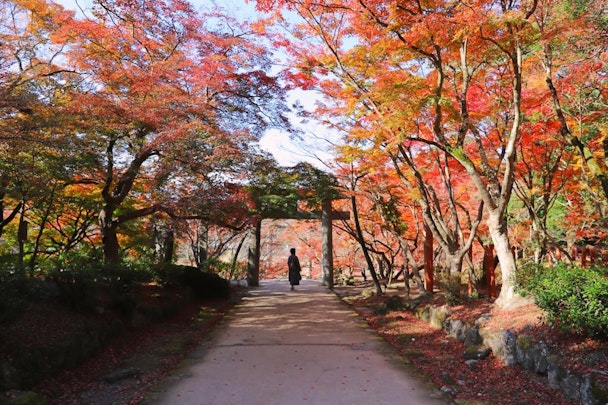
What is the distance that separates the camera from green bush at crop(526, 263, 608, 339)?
414cm

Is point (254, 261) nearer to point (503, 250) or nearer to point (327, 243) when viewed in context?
point (327, 243)

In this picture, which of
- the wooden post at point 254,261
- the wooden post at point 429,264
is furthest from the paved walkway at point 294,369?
the wooden post at point 254,261

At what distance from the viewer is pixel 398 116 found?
751 cm

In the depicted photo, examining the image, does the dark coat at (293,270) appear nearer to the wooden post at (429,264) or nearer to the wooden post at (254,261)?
the wooden post at (254,261)

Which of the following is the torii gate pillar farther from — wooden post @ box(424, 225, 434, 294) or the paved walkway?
the paved walkway

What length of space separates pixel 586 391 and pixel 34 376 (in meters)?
5.38

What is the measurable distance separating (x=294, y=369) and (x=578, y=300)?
10.9 ft

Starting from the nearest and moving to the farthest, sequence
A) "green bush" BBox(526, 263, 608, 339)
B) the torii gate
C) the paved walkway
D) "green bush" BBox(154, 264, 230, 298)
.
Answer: "green bush" BBox(526, 263, 608, 339) → the paved walkway → "green bush" BBox(154, 264, 230, 298) → the torii gate

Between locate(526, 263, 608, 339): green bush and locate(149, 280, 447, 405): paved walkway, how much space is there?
161 centimetres

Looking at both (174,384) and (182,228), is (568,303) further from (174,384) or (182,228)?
(182,228)

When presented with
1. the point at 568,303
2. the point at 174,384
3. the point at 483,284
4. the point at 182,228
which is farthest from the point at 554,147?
the point at 174,384

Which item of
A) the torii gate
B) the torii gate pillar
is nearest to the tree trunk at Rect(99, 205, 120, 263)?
the torii gate

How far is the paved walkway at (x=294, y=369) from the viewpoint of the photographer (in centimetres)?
447

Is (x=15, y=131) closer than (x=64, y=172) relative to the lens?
Yes
